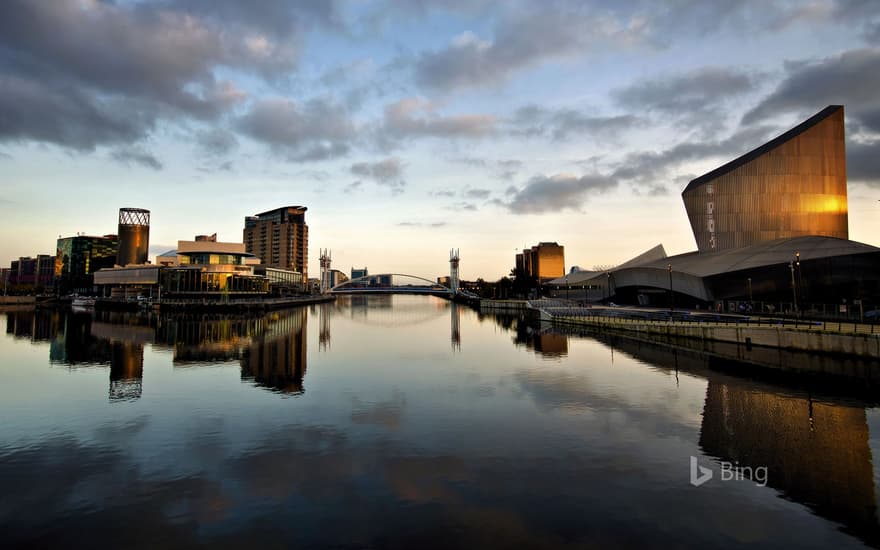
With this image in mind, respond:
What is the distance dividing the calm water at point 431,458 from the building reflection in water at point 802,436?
4.0 inches

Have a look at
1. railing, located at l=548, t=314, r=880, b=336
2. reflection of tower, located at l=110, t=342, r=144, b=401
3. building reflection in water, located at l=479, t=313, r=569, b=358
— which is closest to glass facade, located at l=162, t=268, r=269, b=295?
reflection of tower, located at l=110, t=342, r=144, b=401

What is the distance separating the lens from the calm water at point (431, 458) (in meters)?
11.5

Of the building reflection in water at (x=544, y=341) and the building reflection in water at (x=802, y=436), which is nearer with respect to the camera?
the building reflection in water at (x=802, y=436)

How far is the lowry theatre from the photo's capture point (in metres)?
57.2

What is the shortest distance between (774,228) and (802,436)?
7295cm

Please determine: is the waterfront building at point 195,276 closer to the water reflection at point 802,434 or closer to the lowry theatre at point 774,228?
the lowry theatre at point 774,228

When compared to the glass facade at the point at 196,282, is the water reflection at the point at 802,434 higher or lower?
lower

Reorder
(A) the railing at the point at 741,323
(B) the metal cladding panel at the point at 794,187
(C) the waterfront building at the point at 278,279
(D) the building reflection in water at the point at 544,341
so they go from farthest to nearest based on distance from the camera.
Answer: (C) the waterfront building at the point at 278,279 < (B) the metal cladding panel at the point at 794,187 < (D) the building reflection in water at the point at 544,341 < (A) the railing at the point at 741,323

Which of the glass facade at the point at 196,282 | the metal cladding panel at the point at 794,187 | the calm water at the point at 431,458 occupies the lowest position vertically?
the calm water at the point at 431,458

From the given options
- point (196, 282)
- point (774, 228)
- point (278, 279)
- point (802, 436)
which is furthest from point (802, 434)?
point (278, 279)

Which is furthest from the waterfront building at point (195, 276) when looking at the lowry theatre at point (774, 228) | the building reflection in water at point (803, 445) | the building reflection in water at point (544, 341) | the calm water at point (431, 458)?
the building reflection in water at point (803, 445)

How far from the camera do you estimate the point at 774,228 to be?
76.9m

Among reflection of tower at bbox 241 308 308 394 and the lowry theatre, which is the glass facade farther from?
the lowry theatre

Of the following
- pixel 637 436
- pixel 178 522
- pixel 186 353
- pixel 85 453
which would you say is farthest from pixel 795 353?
pixel 186 353
